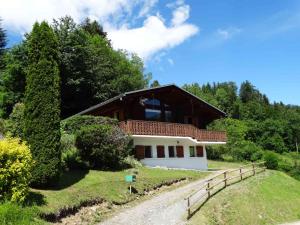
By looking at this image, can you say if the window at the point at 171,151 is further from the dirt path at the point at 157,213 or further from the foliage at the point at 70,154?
the dirt path at the point at 157,213

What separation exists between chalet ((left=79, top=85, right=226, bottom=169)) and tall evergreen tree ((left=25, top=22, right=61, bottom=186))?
35.5ft

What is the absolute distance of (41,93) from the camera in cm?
2075

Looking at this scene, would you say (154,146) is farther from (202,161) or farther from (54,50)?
(54,50)

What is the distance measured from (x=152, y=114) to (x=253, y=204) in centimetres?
1564

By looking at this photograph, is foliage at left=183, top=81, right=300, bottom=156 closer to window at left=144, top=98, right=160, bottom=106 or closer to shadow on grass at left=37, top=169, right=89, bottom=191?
window at left=144, top=98, right=160, bottom=106

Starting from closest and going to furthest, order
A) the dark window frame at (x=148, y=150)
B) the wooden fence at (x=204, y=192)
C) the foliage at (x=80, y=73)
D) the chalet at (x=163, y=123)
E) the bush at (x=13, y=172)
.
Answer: the bush at (x=13, y=172), the wooden fence at (x=204, y=192), the chalet at (x=163, y=123), the dark window frame at (x=148, y=150), the foliage at (x=80, y=73)

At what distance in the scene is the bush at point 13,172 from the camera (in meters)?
16.0

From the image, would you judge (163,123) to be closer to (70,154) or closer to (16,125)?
(70,154)

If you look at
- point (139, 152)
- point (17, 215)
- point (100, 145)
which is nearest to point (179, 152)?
point (139, 152)

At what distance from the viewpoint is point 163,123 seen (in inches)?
1364

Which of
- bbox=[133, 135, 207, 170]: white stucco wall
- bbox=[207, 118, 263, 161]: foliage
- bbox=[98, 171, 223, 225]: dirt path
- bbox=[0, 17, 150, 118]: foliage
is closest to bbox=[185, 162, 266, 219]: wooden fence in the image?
bbox=[98, 171, 223, 225]: dirt path

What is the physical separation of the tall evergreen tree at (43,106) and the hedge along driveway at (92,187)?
3.69 ft

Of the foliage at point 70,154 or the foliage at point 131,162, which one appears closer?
the foliage at point 70,154

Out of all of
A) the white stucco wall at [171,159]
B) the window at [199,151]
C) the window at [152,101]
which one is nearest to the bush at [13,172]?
the white stucco wall at [171,159]
